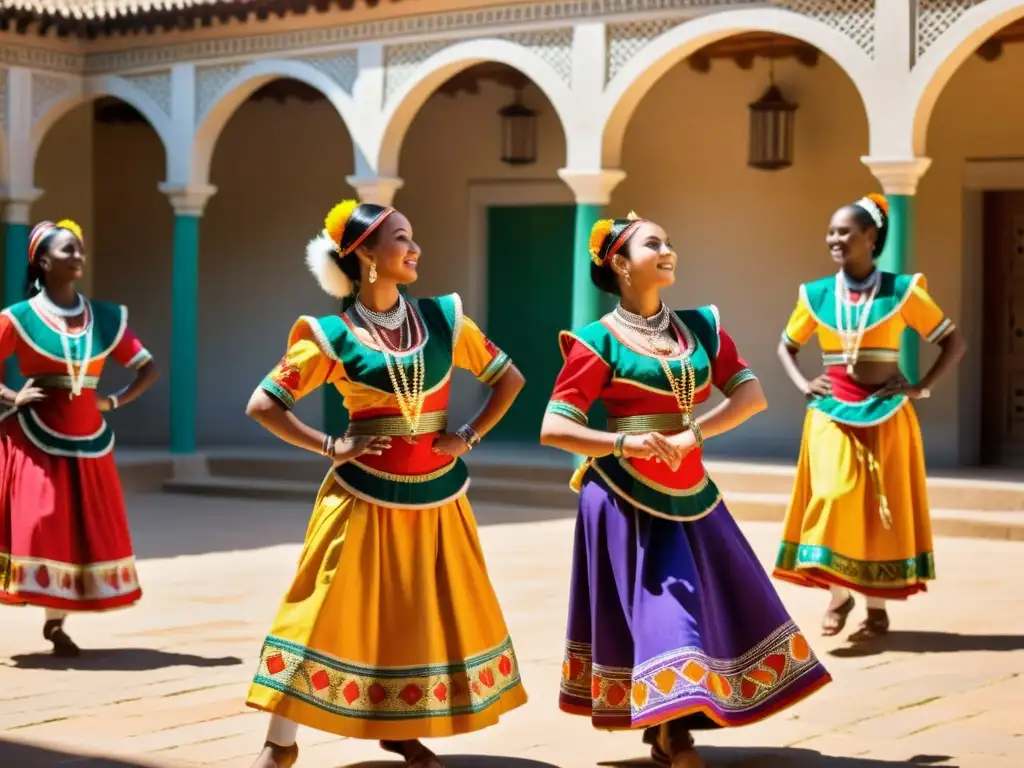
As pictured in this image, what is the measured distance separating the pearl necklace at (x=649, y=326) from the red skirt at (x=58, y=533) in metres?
2.73

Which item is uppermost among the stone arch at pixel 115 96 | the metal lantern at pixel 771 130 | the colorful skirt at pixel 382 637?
the stone arch at pixel 115 96

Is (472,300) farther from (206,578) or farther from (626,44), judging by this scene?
(206,578)

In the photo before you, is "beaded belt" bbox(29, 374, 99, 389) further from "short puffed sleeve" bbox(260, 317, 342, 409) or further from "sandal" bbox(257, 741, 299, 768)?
"sandal" bbox(257, 741, 299, 768)

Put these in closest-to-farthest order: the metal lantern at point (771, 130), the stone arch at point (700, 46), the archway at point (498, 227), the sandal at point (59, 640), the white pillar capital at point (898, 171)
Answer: the sandal at point (59, 640)
the white pillar capital at point (898, 171)
the stone arch at point (700, 46)
the metal lantern at point (771, 130)
the archway at point (498, 227)

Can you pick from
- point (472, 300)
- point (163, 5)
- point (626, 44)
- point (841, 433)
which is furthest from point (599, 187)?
point (841, 433)

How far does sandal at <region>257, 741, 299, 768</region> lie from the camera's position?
15.5 feet

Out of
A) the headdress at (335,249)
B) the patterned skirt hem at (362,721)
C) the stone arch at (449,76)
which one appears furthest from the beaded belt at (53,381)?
the stone arch at (449,76)

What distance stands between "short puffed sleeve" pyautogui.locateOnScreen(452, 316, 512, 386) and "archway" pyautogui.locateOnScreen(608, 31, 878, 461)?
9441 millimetres

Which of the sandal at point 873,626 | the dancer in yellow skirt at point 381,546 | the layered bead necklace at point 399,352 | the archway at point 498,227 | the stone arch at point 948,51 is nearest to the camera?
the dancer in yellow skirt at point 381,546

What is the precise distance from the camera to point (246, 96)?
1541cm

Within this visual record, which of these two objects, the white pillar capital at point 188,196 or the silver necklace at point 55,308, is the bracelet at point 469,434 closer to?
the silver necklace at point 55,308

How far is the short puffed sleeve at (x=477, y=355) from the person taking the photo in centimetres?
501

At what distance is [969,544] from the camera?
10.9 meters

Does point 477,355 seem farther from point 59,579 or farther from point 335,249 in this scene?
point 59,579
